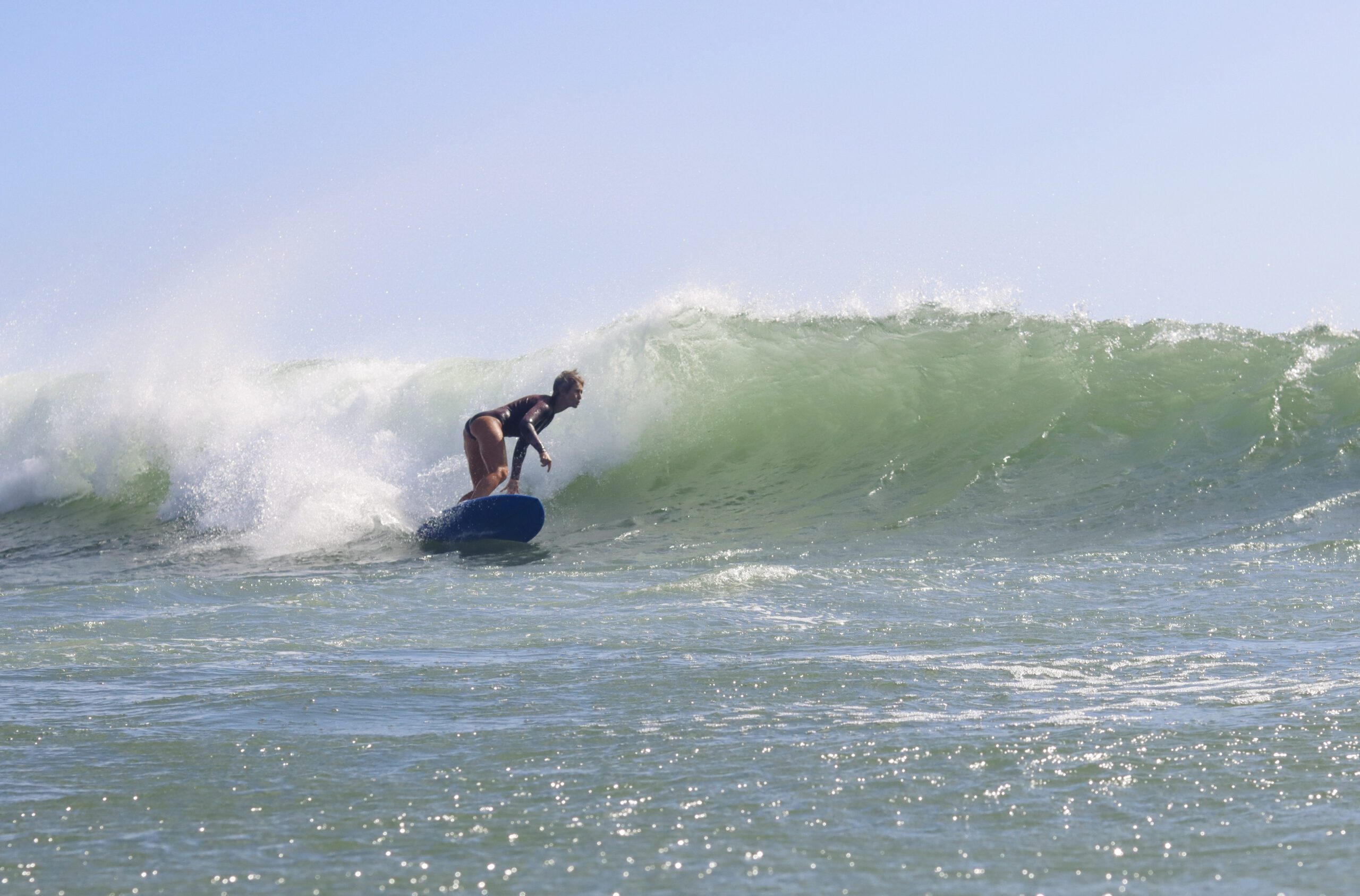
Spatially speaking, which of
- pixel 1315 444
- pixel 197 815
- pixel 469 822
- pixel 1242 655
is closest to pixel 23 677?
pixel 197 815

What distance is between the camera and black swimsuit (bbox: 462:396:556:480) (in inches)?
405

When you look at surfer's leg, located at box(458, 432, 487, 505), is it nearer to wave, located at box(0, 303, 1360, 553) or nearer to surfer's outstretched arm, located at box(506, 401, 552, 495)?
surfer's outstretched arm, located at box(506, 401, 552, 495)

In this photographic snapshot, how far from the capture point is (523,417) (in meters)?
10.3

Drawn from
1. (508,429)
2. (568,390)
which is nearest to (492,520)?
(508,429)

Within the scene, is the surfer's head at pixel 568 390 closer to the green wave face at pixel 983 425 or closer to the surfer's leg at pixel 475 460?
the surfer's leg at pixel 475 460

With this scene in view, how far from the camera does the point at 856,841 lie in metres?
2.58

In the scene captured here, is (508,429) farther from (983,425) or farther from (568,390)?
(983,425)

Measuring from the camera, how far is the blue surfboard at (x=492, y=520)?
968 centimetres

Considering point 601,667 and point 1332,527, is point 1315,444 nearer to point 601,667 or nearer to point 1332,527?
point 1332,527

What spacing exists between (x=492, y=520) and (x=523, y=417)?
1.03 metres

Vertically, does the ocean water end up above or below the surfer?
below

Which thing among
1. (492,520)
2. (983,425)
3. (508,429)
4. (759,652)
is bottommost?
(759,652)

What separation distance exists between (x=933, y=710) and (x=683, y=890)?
60.1 inches

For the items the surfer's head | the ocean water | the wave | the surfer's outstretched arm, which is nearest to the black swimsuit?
the surfer's outstretched arm
